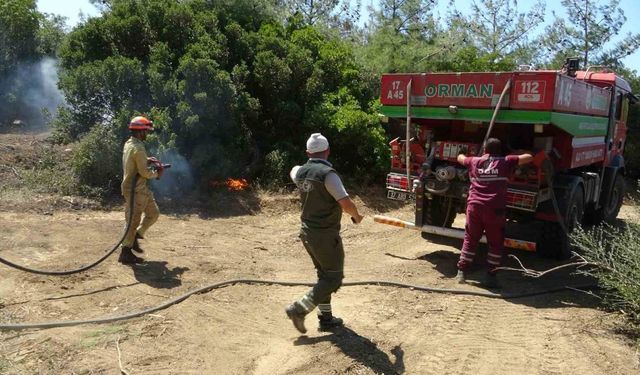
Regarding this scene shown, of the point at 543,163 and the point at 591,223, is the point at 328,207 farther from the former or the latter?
the point at 591,223

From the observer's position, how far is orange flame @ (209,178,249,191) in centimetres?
1055

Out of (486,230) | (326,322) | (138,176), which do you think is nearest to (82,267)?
(138,176)

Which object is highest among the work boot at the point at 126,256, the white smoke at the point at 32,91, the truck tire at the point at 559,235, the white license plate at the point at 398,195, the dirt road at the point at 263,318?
the white smoke at the point at 32,91

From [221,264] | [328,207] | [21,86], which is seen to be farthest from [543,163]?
[21,86]

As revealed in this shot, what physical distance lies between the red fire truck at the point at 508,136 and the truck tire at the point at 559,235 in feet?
0.04

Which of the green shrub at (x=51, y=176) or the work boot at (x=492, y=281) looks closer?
the work boot at (x=492, y=281)

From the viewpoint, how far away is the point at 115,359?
4277mm

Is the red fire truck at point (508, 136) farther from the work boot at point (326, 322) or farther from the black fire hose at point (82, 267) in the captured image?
the black fire hose at point (82, 267)

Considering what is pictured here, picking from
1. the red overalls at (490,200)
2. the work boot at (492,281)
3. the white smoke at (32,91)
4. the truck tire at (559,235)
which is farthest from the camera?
the white smoke at (32,91)

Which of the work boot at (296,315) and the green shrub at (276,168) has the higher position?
the green shrub at (276,168)

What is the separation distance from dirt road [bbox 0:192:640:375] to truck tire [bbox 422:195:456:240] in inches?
18.1

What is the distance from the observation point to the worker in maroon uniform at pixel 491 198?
6093 mm

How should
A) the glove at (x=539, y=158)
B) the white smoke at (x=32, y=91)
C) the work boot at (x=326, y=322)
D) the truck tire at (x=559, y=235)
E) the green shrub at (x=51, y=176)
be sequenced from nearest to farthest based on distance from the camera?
the work boot at (x=326, y=322)
the glove at (x=539, y=158)
the truck tire at (x=559, y=235)
the green shrub at (x=51, y=176)
the white smoke at (x=32, y=91)

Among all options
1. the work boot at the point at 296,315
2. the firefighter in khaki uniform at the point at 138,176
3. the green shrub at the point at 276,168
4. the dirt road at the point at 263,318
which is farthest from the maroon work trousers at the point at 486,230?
the green shrub at the point at 276,168
